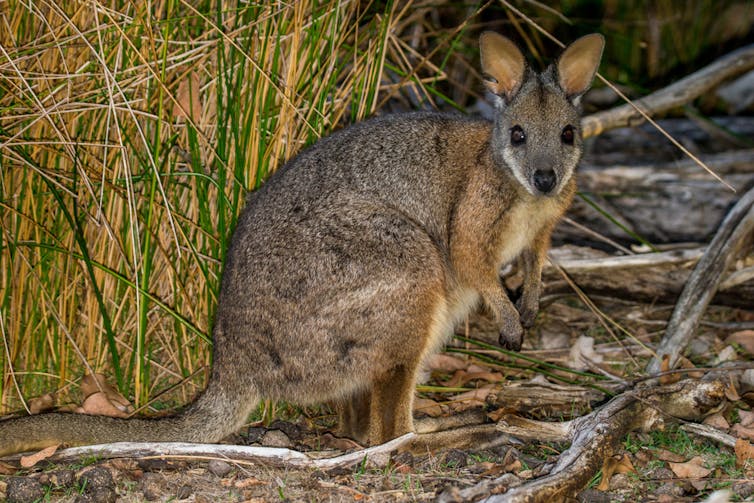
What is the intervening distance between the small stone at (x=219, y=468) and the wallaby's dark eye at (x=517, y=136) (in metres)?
1.92

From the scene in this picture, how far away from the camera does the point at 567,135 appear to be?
4.18 metres

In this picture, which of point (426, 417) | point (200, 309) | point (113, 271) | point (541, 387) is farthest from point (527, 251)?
point (113, 271)

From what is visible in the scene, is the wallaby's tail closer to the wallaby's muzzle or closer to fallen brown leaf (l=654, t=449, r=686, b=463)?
the wallaby's muzzle

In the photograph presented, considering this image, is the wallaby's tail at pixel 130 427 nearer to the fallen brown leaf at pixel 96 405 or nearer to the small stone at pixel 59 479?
the small stone at pixel 59 479

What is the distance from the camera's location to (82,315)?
448 centimetres

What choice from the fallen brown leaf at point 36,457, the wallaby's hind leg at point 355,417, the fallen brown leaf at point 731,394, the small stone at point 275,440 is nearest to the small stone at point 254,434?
the small stone at point 275,440

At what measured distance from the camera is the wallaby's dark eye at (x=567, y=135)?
417cm

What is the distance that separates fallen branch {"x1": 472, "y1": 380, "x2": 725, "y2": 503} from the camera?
143 inches

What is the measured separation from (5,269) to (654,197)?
465 centimetres

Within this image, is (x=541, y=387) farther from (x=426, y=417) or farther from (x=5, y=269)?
(x=5, y=269)

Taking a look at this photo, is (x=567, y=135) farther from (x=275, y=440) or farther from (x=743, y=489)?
(x=275, y=440)

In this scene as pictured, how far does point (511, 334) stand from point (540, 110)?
3.57ft

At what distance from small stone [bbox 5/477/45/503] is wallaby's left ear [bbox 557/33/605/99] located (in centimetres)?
285

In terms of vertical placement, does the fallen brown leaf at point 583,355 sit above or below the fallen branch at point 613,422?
below
